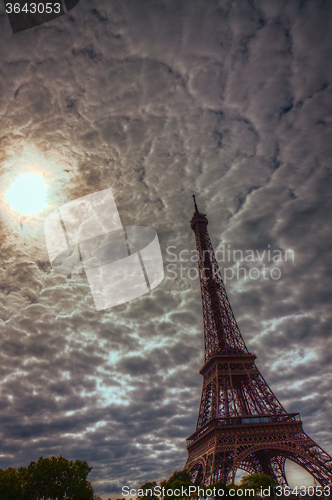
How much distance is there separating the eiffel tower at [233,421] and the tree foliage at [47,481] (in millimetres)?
18292

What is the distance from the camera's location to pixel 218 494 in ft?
130

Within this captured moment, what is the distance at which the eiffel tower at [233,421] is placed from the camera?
4734 cm

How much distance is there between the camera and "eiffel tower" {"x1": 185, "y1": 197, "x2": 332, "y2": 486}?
4734 cm

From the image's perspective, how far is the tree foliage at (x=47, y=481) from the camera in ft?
139

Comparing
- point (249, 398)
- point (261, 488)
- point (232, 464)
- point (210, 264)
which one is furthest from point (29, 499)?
point (210, 264)

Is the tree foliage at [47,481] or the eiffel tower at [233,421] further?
the eiffel tower at [233,421]

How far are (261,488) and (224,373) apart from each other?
18745 mm

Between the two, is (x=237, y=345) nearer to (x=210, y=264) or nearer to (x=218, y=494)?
(x=210, y=264)

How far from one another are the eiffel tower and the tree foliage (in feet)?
60.0

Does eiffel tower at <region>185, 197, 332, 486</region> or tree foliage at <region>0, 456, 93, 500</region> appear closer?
tree foliage at <region>0, 456, 93, 500</region>

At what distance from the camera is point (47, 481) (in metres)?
44.2

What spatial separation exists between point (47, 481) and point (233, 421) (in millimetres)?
29060

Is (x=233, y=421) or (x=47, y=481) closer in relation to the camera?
(x=47, y=481)

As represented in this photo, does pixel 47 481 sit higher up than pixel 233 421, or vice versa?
pixel 233 421
